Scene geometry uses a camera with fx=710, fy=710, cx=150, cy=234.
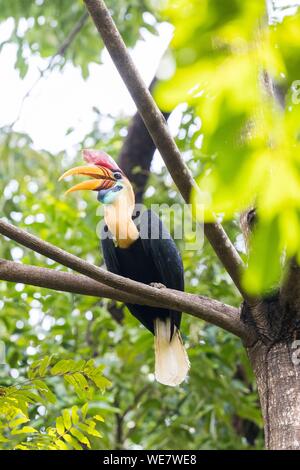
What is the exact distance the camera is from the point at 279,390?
8.11ft

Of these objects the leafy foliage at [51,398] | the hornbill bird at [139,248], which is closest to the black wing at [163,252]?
the hornbill bird at [139,248]

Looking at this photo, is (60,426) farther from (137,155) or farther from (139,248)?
(137,155)

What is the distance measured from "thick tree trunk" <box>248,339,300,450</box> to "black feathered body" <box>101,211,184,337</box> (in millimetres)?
1127

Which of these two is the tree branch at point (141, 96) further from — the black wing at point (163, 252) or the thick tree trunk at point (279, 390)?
the black wing at point (163, 252)

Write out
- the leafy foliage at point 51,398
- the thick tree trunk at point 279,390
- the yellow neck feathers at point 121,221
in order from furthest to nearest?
the yellow neck feathers at point 121,221 < the leafy foliage at point 51,398 < the thick tree trunk at point 279,390

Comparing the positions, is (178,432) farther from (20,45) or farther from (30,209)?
(20,45)

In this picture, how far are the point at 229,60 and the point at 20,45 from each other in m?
5.20

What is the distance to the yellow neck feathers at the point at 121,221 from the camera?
3.88 meters

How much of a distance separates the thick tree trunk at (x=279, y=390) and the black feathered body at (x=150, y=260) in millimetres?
1127

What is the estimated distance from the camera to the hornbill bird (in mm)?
3750

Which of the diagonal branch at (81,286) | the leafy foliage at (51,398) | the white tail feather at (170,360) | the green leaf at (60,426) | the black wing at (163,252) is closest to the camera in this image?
the diagonal branch at (81,286)

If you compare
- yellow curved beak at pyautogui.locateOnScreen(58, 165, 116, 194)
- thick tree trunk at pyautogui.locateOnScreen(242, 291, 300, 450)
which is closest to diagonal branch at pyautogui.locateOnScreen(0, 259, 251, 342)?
thick tree trunk at pyautogui.locateOnScreen(242, 291, 300, 450)

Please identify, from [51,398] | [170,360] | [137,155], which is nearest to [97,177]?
[170,360]

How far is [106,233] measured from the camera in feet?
13.2
